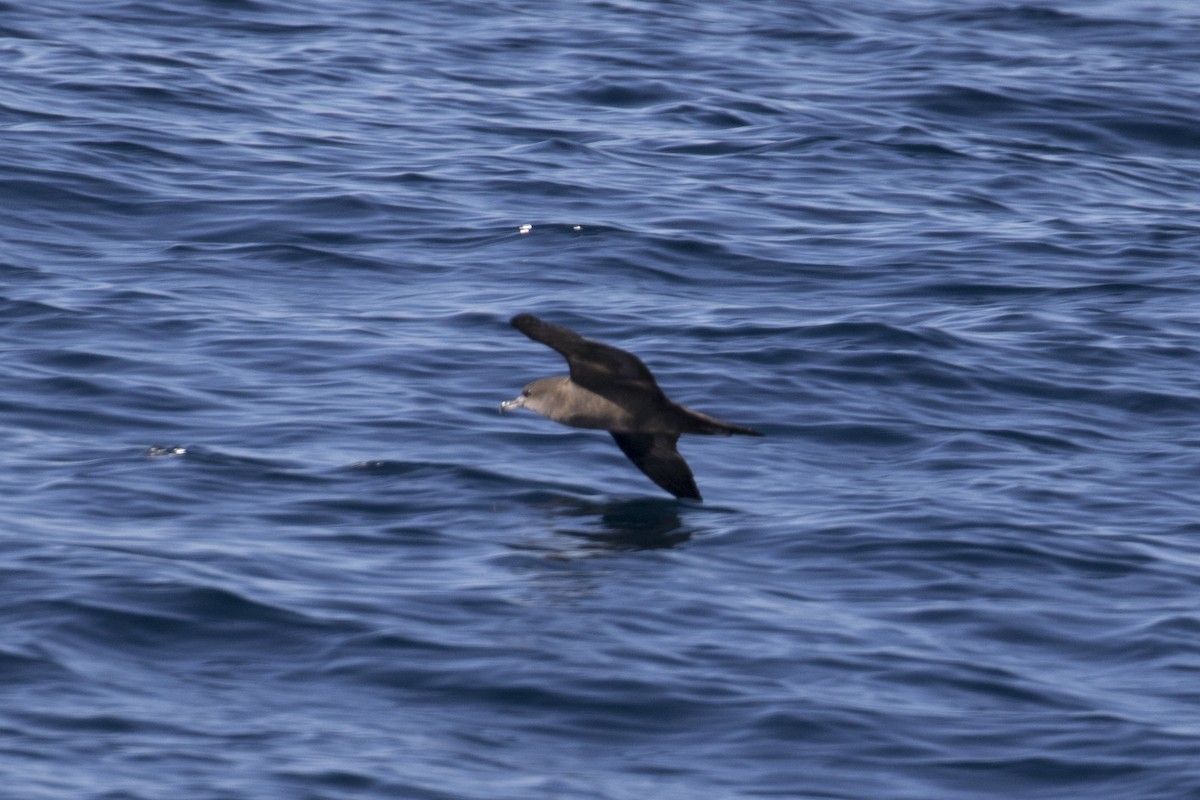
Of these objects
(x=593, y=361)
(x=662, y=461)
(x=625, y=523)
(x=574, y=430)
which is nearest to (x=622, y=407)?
(x=593, y=361)

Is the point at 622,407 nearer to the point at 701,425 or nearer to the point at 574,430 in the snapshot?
the point at 701,425

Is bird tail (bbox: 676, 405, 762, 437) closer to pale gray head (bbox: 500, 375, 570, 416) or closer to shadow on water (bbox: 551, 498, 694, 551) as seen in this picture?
shadow on water (bbox: 551, 498, 694, 551)

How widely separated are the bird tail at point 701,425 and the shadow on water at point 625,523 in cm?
50

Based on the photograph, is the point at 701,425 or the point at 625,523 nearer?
the point at 701,425

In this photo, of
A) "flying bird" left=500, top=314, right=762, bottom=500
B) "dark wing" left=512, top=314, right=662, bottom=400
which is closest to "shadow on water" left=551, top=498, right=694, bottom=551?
Answer: "flying bird" left=500, top=314, right=762, bottom=500

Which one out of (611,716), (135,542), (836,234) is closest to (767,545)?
(611,716)

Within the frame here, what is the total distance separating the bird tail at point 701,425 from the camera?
1007 centimetres

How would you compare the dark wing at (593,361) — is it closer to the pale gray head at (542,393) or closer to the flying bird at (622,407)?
the flying bird at (622,407)

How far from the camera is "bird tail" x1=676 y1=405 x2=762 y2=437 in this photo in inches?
396

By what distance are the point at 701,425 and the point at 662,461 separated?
45 centimetres

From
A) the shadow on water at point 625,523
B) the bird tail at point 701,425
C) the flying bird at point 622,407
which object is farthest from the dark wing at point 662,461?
the bird tail at point 701,425

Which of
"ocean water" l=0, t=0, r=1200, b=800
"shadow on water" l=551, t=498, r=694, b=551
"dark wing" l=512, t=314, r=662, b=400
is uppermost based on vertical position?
"dark wing" l=512, t=314, r=662, b=400

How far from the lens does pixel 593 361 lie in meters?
10.3

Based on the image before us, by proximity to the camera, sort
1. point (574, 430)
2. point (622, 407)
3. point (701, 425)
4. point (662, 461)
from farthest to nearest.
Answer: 1. point (574, 430)
2. point (662, 461)
3. point (622, 407)
4. point (701, 425)
